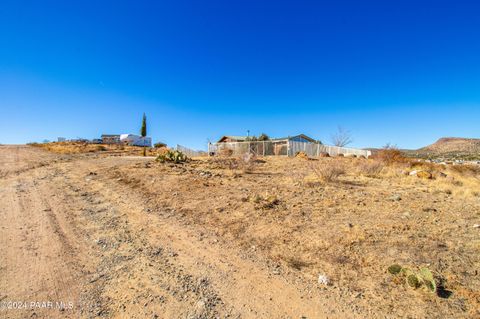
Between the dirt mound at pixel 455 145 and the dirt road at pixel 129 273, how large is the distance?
6637 centimetres

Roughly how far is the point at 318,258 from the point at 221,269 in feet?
4.70

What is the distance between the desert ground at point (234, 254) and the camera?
8.16 ft

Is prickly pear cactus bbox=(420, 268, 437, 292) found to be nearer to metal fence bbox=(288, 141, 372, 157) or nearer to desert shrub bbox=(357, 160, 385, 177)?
desert shrub bbox=(357, 160, 385, 177)

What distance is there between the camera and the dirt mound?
53.7 m

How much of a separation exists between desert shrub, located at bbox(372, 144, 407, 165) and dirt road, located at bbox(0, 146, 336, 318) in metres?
15.4

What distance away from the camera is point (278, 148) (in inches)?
1040

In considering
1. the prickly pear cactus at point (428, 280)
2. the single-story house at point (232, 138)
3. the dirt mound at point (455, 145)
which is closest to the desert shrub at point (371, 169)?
the prickly pear cactus at point (428, 280)

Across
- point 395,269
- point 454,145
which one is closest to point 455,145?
point 454,145

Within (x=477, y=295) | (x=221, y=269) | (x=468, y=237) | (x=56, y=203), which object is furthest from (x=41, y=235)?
(x=468, y=237)

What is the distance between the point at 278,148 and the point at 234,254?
2339 cm

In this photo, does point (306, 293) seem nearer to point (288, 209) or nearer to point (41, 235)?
point (288, 209)

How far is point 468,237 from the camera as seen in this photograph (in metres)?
4.14

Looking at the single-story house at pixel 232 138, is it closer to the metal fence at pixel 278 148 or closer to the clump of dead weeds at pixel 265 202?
the metal fence at pixel 278 148

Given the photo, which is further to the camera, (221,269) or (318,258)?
(318,258)
